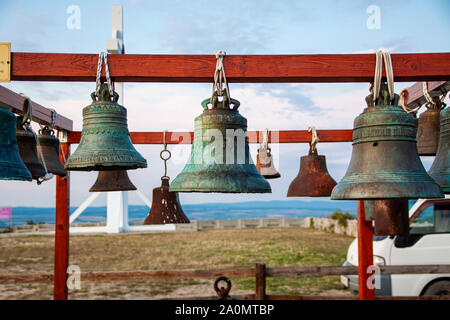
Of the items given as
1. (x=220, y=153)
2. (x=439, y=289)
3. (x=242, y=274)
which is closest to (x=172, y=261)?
(x=242, y=274)

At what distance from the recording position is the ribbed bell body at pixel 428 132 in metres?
3.18

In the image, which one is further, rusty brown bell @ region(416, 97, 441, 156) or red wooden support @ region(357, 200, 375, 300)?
red wooden support @ region(357, 200, 375, 300)

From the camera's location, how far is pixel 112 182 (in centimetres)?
458

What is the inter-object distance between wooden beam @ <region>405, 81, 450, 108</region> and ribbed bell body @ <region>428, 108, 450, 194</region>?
1.39 feet

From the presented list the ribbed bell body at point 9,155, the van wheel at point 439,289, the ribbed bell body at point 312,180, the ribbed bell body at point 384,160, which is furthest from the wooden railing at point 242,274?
the ribbed bell body at point 384,160

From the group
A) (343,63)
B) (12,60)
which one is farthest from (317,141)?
(12,60)

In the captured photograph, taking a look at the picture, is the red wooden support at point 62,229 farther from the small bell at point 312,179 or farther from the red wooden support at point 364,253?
the red wooden support at point 364,253

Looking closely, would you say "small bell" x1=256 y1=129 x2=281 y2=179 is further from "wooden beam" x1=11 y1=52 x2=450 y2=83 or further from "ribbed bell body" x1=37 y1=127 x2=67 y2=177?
"wooden beam" x1=11 y1=52 x2=450 y2=83

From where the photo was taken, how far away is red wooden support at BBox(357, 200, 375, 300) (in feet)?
16.0

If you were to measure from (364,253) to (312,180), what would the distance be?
121 cm

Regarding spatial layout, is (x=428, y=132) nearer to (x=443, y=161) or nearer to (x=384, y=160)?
(x=443, y=161)

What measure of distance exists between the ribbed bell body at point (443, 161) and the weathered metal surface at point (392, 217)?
0.84 metres

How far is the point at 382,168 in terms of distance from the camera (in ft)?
7.50

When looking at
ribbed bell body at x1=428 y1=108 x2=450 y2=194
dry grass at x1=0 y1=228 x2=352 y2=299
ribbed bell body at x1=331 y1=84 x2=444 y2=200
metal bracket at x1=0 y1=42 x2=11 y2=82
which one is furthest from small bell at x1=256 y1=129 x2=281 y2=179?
dry grass at x1=0 y1=228 x2=352 y2=299
